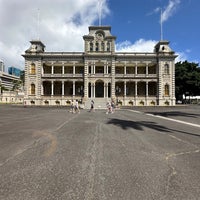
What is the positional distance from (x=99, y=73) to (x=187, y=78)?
85.7ft

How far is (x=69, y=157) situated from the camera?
5215 mm

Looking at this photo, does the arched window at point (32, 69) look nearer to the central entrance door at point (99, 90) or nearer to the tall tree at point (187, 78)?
the central entrance door at point (99, 90)

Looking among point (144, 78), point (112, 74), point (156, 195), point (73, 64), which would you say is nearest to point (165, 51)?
point (144, 78)

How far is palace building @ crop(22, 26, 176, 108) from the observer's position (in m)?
45.1

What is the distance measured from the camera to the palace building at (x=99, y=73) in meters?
45.1

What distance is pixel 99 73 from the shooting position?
150 feet

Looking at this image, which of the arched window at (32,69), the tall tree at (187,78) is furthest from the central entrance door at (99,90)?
the tall tree at (187,78)

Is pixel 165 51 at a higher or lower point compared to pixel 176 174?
higher

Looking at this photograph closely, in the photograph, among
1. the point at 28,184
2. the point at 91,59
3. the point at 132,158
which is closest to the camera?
the point at 28,184

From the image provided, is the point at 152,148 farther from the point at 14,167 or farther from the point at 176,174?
the point at 14,167

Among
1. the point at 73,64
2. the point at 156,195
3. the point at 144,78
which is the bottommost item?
the point at 156,195

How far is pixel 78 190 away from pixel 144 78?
46.0m

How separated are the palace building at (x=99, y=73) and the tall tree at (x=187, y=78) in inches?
318

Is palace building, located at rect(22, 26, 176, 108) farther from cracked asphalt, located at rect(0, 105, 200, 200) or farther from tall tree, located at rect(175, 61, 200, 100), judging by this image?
cracked asphalt, located at rect(0, 105, 200, 200)
